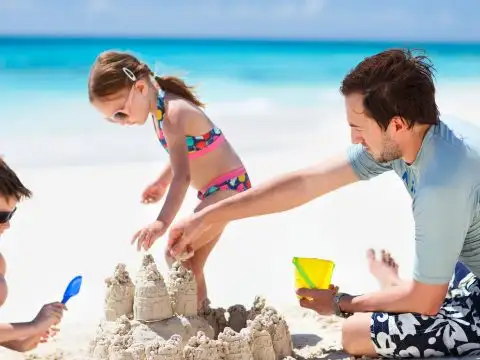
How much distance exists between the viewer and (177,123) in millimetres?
3854

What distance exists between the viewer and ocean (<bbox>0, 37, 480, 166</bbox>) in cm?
1000

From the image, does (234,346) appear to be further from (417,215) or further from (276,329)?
(417,215)

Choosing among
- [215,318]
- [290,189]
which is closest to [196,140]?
[290,189]

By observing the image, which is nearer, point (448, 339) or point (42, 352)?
point (448, 339)

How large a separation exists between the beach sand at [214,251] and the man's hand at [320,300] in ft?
1.10

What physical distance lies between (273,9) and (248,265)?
3694 cm

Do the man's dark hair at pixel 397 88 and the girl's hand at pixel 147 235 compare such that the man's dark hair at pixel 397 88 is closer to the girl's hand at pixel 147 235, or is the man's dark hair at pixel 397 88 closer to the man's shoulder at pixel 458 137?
the man's shoulder at pixel 458 137

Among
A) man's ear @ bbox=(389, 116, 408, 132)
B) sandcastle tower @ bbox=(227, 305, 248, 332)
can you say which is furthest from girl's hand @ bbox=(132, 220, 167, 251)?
man's ear @ bbox=(389, 116, 408, 132)

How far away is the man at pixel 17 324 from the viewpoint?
2.87 m

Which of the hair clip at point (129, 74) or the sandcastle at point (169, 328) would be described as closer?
the sandcastle at point (169, 328)

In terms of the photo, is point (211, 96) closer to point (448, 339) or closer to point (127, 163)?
point (127, 163)

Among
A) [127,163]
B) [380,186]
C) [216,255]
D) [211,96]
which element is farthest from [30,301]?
[211,96]

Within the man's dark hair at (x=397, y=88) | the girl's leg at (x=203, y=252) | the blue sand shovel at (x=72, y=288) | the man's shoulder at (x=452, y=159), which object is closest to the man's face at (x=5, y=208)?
the blue sand shovel at (x=72, y=288)

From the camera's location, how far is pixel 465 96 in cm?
1502
